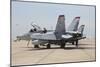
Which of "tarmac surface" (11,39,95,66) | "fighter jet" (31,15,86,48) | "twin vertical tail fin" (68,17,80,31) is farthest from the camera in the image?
"twin vertical tail fin" (68,17,80,31)

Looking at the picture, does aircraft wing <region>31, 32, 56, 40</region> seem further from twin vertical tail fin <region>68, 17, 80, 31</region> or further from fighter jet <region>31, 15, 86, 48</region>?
twin vertical tail fin <region>68, 17, 80, 31</region>

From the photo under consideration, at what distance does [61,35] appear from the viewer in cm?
258

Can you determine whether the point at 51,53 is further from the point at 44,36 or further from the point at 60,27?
the point at 60,27

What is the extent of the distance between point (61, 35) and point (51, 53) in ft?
0.89

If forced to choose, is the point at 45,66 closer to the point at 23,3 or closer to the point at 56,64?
the point at 56,64

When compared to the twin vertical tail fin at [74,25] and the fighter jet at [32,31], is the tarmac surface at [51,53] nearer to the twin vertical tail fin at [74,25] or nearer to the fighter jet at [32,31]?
the fighter jet at [32,31]

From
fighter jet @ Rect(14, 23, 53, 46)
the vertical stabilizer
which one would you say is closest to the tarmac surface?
fighter jet @ Rect(14, 23, 53, 46)

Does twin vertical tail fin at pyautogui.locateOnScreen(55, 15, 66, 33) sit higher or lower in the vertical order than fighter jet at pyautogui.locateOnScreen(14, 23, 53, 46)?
higher

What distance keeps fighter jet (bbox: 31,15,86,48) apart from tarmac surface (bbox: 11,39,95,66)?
56mm

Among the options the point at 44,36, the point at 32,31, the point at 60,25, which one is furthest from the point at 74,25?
the point at 32,31

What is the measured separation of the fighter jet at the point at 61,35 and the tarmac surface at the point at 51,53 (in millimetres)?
56


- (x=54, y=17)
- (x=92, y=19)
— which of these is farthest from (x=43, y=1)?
(x=92, y=19)

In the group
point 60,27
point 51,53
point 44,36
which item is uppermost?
point 60,27

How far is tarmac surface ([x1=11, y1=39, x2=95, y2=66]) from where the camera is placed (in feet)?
7.81
